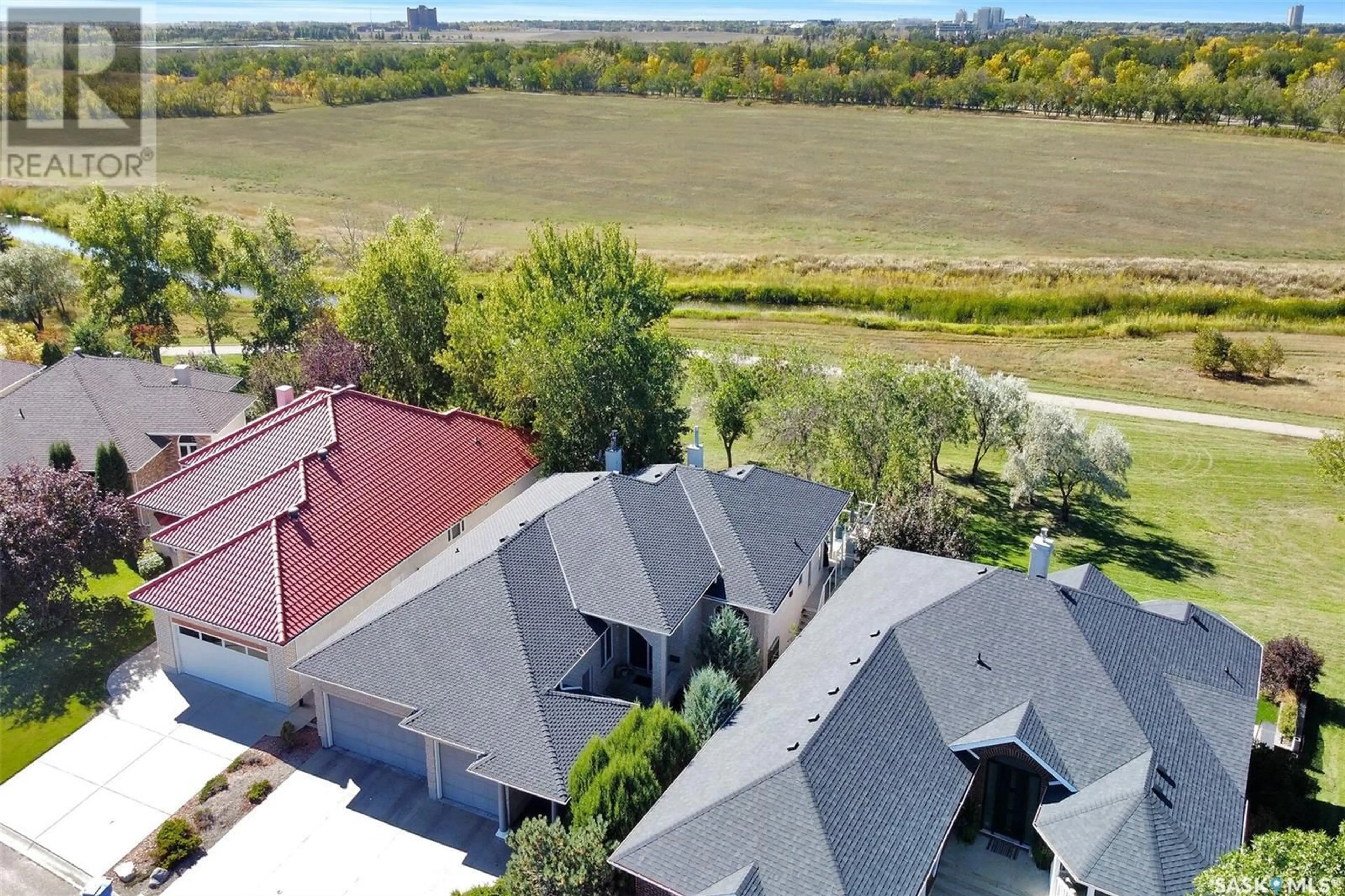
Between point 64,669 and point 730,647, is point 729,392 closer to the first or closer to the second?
point 730,647

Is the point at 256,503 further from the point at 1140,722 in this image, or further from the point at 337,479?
the point at 1140,722

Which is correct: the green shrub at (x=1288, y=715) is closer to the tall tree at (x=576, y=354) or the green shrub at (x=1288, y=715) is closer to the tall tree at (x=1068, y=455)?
the tall tree at (x=1068, y=455)

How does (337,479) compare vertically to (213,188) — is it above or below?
below

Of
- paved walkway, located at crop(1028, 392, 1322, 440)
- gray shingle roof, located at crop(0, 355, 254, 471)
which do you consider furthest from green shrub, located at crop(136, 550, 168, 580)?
paved walkway, located at crop(1028, 392, 1322, 440)

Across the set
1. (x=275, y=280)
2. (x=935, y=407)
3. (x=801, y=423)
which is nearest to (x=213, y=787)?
(x=801, y=423)

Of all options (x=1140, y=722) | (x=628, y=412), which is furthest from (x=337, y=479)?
(x=1140, y=722)
